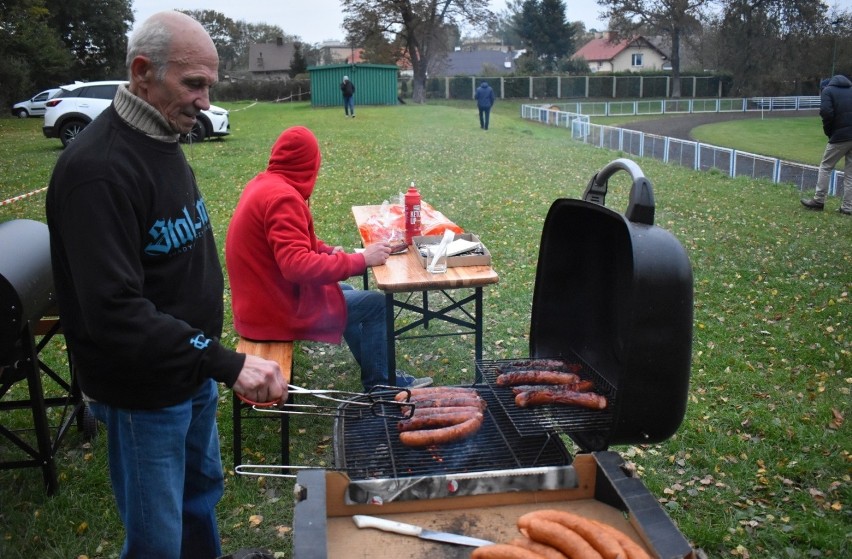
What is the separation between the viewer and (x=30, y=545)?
12.3 ft

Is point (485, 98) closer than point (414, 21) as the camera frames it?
Yes

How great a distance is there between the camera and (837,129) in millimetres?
11961

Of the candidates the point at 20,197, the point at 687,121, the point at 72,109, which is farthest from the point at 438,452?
the point at 687,121

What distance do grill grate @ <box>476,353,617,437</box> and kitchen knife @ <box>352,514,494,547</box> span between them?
530 mm

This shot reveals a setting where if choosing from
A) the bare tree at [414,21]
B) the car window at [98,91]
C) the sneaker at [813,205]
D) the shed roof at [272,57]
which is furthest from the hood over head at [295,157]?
the shed roof at [272,57]

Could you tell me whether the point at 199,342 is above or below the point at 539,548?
above

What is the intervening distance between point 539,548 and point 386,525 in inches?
21.2

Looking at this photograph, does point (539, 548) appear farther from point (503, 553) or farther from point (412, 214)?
point (412, 214)

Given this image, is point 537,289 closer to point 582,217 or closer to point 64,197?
point 582,217

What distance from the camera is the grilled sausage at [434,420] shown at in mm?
2957

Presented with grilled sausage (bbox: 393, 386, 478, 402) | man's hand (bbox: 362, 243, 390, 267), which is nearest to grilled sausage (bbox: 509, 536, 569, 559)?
grilled sausage (bbox: 393, 386, 478, 402)

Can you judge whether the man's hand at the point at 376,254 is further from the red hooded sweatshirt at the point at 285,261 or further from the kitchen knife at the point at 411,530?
the kitchen knife at the point at 411,530

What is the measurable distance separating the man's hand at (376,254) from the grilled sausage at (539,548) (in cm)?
242

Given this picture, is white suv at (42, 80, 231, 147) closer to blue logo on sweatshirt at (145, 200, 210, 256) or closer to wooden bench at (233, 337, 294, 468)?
wooden bench at (233, 337, 294, 468)
